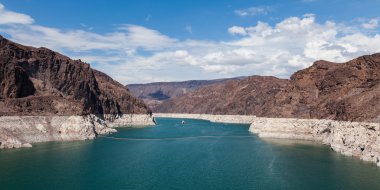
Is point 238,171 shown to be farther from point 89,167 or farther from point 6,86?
point 6,86

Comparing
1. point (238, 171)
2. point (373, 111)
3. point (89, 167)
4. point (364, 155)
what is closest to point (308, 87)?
point (373, 111)

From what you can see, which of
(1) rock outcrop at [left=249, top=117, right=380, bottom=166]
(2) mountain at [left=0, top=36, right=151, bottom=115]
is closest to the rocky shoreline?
(2) mountain at [left=0, top=36, right=151, bottom=115]

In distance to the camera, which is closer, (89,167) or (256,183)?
(256,183)

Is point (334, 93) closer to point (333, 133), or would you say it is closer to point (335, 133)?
point (333, 133)

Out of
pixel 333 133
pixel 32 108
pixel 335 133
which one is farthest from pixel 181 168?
pixel 32 108

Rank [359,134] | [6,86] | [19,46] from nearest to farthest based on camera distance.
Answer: [359,134], [6,86], [19,46]

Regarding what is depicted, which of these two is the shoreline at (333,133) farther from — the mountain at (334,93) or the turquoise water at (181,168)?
the turquoise water at (181,168)
